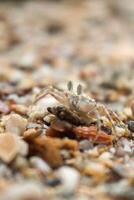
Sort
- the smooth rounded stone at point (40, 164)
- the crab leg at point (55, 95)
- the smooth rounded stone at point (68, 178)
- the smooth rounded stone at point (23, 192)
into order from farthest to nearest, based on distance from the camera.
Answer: the crab leg at point (55, 95), the smooth rounded stone at point (40, 164), the smooth rounded stone at point (68, 178), the smooth rounded stone at point (23, 192)

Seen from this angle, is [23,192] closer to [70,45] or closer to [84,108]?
[84,108]

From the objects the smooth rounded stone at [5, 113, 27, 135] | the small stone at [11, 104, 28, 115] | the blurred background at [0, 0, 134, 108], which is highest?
the blurred background at [0, 0, 134, 108]

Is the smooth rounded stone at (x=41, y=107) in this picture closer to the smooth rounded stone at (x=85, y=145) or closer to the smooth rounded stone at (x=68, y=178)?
the smooth rounded stone at (x=85, y=145)

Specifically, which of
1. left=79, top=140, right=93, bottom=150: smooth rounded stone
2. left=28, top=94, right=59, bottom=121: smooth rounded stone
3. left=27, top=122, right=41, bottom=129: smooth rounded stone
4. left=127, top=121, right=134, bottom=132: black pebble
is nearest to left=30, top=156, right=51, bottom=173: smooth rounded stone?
left=79, top=140, right=93, bottom=150: smooth rounded stone

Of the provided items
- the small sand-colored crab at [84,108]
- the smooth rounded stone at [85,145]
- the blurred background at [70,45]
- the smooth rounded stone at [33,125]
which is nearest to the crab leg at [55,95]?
the small sand-colored crab at [84,108]

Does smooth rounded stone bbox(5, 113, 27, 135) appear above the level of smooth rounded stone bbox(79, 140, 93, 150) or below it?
above

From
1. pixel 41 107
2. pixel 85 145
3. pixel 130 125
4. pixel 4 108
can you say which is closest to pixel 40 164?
pixel 85 145

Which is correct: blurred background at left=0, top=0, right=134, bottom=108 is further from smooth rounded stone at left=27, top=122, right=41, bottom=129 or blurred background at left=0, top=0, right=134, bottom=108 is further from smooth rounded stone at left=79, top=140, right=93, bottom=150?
smooth rounded stone at left=79, top=140, right=93, bottom=150
